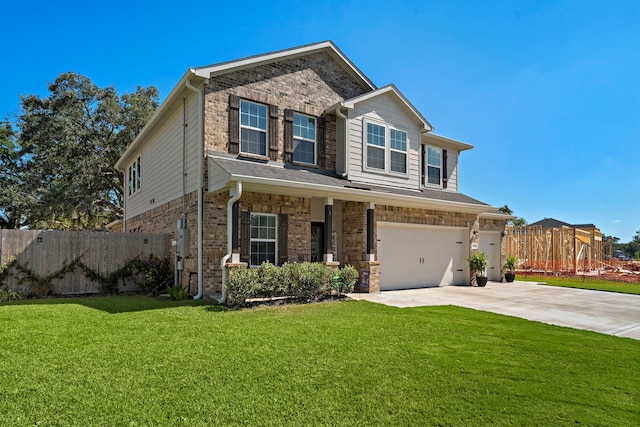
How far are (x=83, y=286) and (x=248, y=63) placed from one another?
8.22 metres

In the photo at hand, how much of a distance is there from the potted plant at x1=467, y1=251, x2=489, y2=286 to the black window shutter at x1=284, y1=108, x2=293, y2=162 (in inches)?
331

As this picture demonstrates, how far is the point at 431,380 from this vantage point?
434 centimetres

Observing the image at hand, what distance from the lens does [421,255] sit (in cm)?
1371

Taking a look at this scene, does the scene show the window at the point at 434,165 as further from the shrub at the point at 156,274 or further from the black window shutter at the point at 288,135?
the shrub at the point at 156,274

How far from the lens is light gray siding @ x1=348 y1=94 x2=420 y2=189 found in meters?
12.2

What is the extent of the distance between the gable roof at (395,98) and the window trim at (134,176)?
372 inches

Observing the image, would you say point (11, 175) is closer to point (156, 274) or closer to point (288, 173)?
point (156, 274)

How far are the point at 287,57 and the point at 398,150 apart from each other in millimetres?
4985

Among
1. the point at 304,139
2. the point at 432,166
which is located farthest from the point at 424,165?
the point at 304,139

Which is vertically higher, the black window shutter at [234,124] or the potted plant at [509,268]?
the black window shutter at [234,124]

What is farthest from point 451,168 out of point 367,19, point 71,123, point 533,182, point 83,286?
point 71,123

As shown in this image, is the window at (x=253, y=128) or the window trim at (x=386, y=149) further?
the window trim at (x=386, y=149)

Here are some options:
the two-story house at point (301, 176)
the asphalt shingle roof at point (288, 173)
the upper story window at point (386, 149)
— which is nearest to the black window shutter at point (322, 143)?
the two-story house at point (301, 176)

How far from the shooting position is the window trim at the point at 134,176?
16453mm
